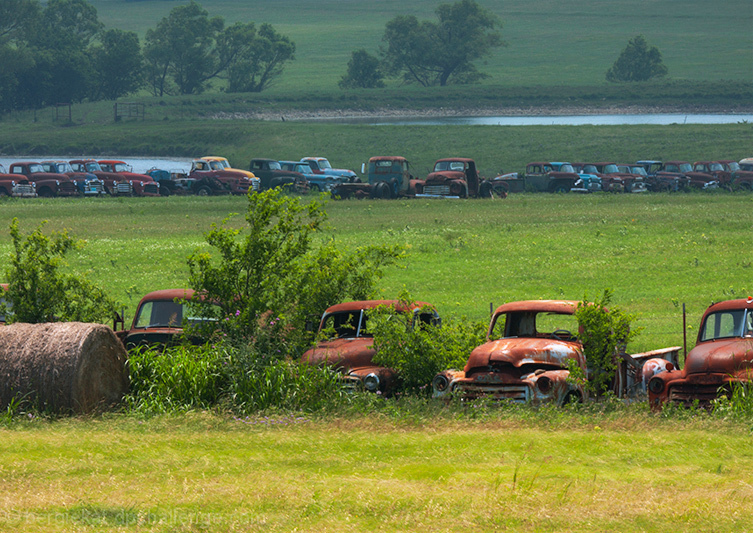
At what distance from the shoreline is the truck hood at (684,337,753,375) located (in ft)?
345

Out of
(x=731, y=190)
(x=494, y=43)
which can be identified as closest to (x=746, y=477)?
(x=731, y=190)

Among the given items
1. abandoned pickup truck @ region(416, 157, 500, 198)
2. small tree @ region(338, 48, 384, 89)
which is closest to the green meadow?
abandoned pickup truck @ region(416, 157, 500, 198)

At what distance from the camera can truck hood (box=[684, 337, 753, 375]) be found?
1235cm

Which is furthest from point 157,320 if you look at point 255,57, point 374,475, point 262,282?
Answer: point 255,57

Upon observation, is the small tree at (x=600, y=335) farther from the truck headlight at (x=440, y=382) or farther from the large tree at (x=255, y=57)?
the large tree at (x=255, y=57)

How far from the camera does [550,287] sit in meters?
22.8

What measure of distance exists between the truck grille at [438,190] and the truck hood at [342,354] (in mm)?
34423

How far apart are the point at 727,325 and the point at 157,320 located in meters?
8.56

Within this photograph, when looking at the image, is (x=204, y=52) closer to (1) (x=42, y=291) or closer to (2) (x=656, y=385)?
(1) (x=42, y=291)

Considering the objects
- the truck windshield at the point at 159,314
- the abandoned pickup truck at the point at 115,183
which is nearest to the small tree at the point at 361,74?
the abandoned pickup truck at the point at 115,183

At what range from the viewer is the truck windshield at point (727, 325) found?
1298 centimetres

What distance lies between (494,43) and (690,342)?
13793cm

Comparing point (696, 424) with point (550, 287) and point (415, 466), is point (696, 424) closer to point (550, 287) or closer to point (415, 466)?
point (415, 466)

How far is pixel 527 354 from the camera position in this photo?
42.5 ft
